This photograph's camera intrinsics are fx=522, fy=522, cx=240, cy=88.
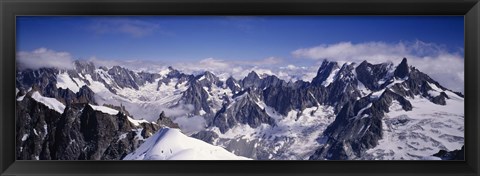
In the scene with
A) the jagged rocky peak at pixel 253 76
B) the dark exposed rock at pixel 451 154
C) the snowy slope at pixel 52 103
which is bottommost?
the dark exposed rock at pixel 451 154

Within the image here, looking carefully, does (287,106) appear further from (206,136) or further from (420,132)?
(420,132)

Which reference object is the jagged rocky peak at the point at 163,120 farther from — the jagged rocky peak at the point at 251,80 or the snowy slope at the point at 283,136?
the jagged rocky peak at the point at 251,80

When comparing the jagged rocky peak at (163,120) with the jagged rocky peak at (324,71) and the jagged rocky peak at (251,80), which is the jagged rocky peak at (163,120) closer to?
the jagged rocky peak at (251,80)

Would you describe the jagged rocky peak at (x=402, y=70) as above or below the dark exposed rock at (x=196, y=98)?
above

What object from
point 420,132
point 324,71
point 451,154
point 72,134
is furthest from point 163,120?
point 451,154

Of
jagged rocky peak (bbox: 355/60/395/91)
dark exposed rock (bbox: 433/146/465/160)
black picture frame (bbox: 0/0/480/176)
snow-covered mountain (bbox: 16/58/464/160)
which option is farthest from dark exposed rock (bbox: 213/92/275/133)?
dark exposed rock (bbox: 433/146/465/160)

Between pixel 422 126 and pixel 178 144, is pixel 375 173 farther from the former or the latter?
pixel 178 144

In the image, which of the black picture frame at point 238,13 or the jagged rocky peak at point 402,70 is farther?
the jagged rocky peak at point 402,70

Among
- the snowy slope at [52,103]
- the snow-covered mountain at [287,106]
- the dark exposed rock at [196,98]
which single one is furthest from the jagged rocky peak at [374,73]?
the snowy slope at [52,103]
